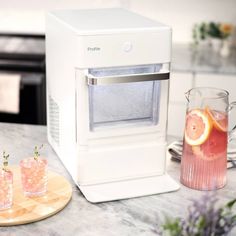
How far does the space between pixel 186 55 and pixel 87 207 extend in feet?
6.85

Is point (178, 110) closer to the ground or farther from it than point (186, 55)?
closer to the ground

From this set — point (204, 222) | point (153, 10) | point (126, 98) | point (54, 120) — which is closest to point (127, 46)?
point (126, 98)

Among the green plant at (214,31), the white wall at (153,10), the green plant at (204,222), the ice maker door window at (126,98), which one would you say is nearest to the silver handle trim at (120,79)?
the ice maker door window at (126,98)

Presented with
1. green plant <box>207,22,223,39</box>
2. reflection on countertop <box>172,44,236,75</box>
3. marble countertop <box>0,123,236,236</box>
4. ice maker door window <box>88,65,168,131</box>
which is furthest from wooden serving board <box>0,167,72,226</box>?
green plant <box>207,22,223,39</box>

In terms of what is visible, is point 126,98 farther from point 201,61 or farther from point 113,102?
point 201,61

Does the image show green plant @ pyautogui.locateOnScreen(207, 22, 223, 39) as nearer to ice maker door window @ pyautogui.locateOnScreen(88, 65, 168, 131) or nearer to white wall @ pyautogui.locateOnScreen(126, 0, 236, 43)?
white wall @ pyautogui.locateOnScreen(126, 0, 236, 43)

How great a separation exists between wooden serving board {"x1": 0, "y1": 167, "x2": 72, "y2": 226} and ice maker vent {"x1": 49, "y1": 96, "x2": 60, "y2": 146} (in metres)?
0.21

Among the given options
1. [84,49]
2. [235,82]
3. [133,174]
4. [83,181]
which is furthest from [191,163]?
[235,82]

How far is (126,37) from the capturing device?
164 centimetres

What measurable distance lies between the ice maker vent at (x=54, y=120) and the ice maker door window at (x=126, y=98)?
24 cm

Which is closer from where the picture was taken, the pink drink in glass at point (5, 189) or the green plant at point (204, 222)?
the green plant at point (204, 222)

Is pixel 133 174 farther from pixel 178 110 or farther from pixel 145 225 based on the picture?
pixel 178 110

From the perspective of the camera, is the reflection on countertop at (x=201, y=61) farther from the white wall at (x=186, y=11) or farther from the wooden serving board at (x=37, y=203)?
the wooden serving board at (x=37, y=203)

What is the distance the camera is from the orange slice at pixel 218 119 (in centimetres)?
164
